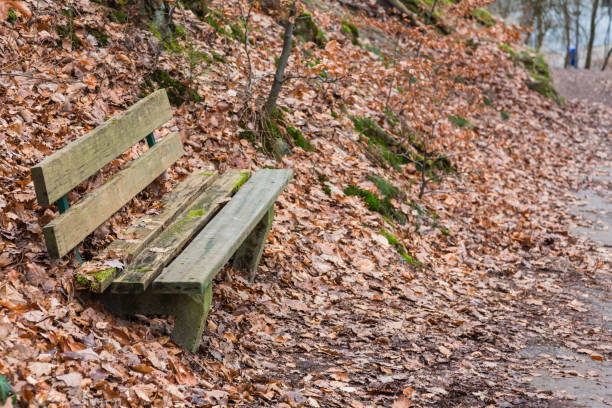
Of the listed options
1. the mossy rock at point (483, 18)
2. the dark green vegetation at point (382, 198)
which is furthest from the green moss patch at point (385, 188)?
the mossy rock at point (483, 18)

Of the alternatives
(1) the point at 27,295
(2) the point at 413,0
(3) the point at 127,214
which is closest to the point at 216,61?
(3) the point at 127,214

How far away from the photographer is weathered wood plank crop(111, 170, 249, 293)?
2.93 meters

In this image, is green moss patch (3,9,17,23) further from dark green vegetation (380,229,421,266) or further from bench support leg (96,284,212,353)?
dark green vegetation (380,229,421,266)

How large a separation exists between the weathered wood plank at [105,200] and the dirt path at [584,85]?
54.8ft

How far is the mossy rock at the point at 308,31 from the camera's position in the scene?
9.19 meters

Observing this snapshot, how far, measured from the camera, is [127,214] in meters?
3.91

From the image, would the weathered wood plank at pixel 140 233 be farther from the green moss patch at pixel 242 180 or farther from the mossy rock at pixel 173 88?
the mossy rock at pixel 173 88

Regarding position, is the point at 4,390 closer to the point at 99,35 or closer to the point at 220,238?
the point at 220,238

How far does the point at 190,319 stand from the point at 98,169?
102 cm

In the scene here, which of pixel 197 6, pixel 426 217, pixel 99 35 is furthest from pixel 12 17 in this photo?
pixel 426 217

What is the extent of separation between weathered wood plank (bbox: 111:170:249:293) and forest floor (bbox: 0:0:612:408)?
0.31m

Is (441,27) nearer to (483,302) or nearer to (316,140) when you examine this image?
(316,140)

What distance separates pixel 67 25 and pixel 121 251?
9.49 ft

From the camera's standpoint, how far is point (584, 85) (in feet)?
64.2
